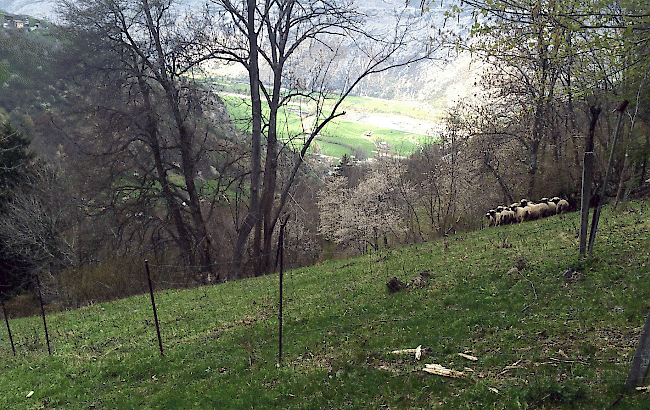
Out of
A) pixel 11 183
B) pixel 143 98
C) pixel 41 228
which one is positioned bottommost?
pixel 41 228

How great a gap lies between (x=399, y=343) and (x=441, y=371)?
1421 mm

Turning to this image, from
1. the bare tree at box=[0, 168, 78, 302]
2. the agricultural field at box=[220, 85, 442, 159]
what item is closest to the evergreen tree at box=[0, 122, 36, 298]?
the bare tree at box=[0, 168, 78, 302]

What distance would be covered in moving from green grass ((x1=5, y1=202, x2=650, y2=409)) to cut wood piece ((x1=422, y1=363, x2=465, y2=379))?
0.12 metres

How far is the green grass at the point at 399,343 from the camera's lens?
5895mm

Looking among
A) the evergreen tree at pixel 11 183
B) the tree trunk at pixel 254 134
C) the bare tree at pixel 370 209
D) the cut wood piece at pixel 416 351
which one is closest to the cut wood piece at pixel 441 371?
the cut wood piece at pixel 416 351

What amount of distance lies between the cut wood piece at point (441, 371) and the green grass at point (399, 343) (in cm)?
12

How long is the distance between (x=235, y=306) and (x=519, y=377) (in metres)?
8.95

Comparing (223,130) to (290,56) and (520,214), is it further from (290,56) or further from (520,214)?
(520,214)

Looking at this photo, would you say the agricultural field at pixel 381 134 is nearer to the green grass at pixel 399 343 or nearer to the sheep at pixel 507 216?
the sheep at pixel 507 216

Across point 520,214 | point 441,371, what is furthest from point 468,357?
point 520,214

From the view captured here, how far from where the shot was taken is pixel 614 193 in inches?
732

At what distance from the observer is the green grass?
5.89 m

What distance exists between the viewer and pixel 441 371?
6.34 meters

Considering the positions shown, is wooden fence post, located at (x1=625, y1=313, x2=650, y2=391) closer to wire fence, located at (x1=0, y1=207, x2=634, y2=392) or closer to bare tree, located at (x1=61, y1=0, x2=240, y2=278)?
wire fence, located at (x1=0, y1=207, x2=634, y2=392)
